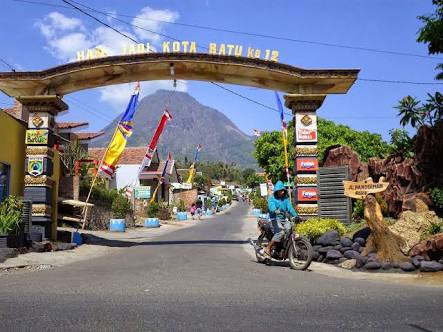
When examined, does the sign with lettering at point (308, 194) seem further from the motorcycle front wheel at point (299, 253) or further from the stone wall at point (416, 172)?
the motorcycle front wheel at point (299, 253)

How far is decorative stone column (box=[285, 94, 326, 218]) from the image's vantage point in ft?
54.7

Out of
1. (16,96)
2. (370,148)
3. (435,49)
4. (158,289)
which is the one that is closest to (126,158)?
(370,148)

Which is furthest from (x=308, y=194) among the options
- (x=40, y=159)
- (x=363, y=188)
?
(x=40, y=159)

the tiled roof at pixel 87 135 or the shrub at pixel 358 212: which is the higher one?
the tiled roof at pixel 87 135

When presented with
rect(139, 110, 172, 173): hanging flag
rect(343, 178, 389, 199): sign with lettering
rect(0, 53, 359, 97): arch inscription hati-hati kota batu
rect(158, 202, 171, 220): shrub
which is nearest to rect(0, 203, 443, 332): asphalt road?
→ rect(343, 178, 389, 199): sign with lettering

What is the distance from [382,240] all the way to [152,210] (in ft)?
119

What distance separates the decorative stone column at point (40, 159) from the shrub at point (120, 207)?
16921mm

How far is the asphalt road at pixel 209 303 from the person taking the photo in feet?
16.9

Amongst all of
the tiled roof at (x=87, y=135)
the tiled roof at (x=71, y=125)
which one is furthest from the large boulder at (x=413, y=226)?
the tiled roof at (x=87, y=135)

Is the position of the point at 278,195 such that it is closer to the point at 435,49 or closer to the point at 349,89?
the point at 435,49

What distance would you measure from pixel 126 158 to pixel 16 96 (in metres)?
36.1

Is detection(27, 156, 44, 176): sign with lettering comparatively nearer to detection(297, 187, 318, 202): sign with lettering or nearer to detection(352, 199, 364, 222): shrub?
detection(297, 187, 318, 202): sign with lettering

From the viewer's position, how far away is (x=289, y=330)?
4914 mm

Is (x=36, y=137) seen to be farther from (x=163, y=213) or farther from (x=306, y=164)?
(x=163, y=213)
